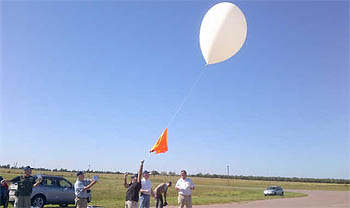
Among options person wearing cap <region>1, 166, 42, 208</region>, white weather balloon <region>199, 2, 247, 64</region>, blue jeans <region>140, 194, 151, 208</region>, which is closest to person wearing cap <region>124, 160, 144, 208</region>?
blue jeans <region>140, 194, 151, 208</region>

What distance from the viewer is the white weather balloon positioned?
793 cm

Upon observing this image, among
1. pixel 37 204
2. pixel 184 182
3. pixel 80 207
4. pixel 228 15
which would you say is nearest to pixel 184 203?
pixel 184 182

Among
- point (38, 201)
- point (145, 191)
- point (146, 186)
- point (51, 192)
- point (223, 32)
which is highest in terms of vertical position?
point (223, 32)

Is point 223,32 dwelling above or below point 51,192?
above

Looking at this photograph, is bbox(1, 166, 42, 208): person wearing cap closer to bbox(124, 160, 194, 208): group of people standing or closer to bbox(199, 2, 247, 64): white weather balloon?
bbox(124, 160, 194, 208): group of people standing

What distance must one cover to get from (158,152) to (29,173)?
2.97m

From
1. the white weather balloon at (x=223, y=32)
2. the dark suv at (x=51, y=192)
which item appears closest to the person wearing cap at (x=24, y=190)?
the white weather balloon at (x=223, y=32)

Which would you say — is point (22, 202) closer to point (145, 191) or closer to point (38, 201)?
point (145, 191)

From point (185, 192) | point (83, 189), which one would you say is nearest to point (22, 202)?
point (83, 189)

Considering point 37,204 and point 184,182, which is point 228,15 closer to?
point 184,182

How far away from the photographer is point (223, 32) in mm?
7949

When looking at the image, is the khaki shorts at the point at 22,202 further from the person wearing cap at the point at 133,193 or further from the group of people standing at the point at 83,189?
the person wearing cap at the point at 133,193

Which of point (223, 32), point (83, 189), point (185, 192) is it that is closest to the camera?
point (83, 189)

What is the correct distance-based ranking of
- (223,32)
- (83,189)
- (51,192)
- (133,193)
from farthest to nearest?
(51,192) < (223,32) < (133,193) < (83,189)
